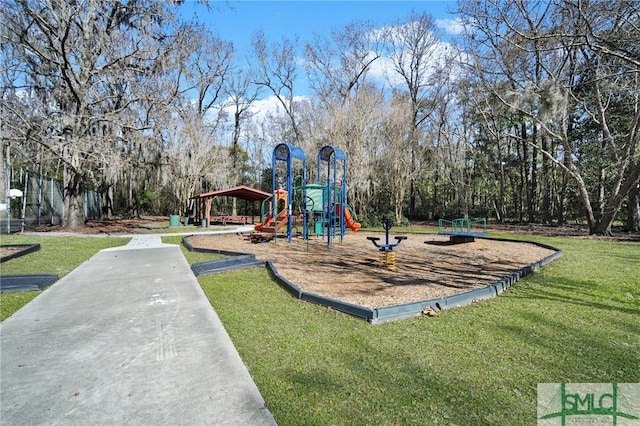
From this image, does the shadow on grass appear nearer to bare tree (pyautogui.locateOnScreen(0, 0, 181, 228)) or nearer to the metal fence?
bare tree (pyautogui.locateOnScreen(0, 0, 181, 228))

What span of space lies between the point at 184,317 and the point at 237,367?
1486 millimetres

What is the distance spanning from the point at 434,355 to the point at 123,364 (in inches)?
96.0

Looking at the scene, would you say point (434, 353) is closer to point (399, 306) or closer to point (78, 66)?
point (399, 306)

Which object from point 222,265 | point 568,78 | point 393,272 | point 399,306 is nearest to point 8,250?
point 222,265

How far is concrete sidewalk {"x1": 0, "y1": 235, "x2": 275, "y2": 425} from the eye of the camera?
6.98 ft

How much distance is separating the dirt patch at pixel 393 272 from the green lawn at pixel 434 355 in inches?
28.4

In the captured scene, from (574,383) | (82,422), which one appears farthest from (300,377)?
(574,383)

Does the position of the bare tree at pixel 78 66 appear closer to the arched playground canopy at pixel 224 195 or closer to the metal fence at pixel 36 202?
the metal fence at pixel 36 202

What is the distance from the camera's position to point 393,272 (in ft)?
21.1

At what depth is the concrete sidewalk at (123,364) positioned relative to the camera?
2.13 m

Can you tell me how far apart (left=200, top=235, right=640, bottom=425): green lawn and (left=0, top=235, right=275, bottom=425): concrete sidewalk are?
240 millimetres

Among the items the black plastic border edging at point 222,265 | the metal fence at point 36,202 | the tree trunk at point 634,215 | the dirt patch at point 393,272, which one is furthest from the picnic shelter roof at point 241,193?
the tree trunk at point 634,215

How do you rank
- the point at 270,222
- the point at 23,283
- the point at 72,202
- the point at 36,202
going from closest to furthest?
the point at 23,283, the point at 270,222, the point at 72,202, the point at 36,202

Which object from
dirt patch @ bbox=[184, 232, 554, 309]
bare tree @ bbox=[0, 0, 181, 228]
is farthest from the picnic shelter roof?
dirt patch @ bbox=[184, 232, 554, 309]
